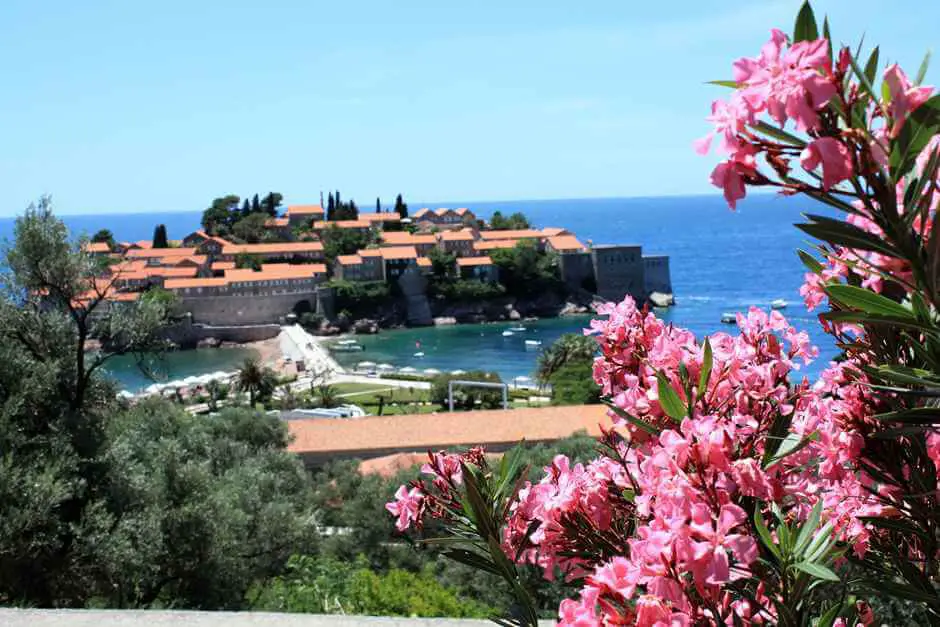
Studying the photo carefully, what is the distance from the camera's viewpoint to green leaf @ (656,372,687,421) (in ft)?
3.65

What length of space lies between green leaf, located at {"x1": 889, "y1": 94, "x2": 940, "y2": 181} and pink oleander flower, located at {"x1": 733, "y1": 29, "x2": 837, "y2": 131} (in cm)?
7

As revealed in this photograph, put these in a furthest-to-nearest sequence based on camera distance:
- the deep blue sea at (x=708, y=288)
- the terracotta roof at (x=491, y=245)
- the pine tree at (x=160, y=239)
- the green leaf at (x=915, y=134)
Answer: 1. the pine tree at (x=160, y=239)
2. the terracotta roof at (x=491, y=245)
3. the deep blue sea at (x=708, y=288)
4. the green leaf at (x=915, y=134)

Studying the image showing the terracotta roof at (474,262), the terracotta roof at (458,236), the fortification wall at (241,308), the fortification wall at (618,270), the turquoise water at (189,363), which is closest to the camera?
the turquoise water at (189,363)

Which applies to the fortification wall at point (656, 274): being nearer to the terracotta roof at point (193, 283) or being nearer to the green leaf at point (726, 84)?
the terracotta roof at point (193, 283)

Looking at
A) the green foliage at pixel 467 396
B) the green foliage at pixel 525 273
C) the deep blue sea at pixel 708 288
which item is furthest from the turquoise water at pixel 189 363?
the green foliage at pixel 525 273

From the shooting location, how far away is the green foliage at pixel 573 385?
2567cm

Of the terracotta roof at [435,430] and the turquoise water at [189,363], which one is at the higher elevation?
the terracotta roof at [435,430]

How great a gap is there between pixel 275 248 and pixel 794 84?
56.4 metres

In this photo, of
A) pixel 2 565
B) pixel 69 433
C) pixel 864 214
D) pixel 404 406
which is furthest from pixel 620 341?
pixel 404 406

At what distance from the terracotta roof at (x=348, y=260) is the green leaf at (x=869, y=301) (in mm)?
51758

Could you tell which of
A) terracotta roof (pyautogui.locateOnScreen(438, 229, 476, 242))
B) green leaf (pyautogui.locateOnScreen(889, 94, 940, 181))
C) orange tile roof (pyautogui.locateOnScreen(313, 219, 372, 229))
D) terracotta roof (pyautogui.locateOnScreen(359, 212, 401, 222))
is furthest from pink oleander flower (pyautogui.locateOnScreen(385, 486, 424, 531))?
terracotta roof (pyautogui.locateOnScreen(359, 212, 401, 222))

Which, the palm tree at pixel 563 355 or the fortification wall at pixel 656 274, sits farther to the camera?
the fortification wall at pixel 656 274

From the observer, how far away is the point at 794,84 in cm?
82

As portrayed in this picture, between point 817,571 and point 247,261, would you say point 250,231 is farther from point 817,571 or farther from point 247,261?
point 817,571
